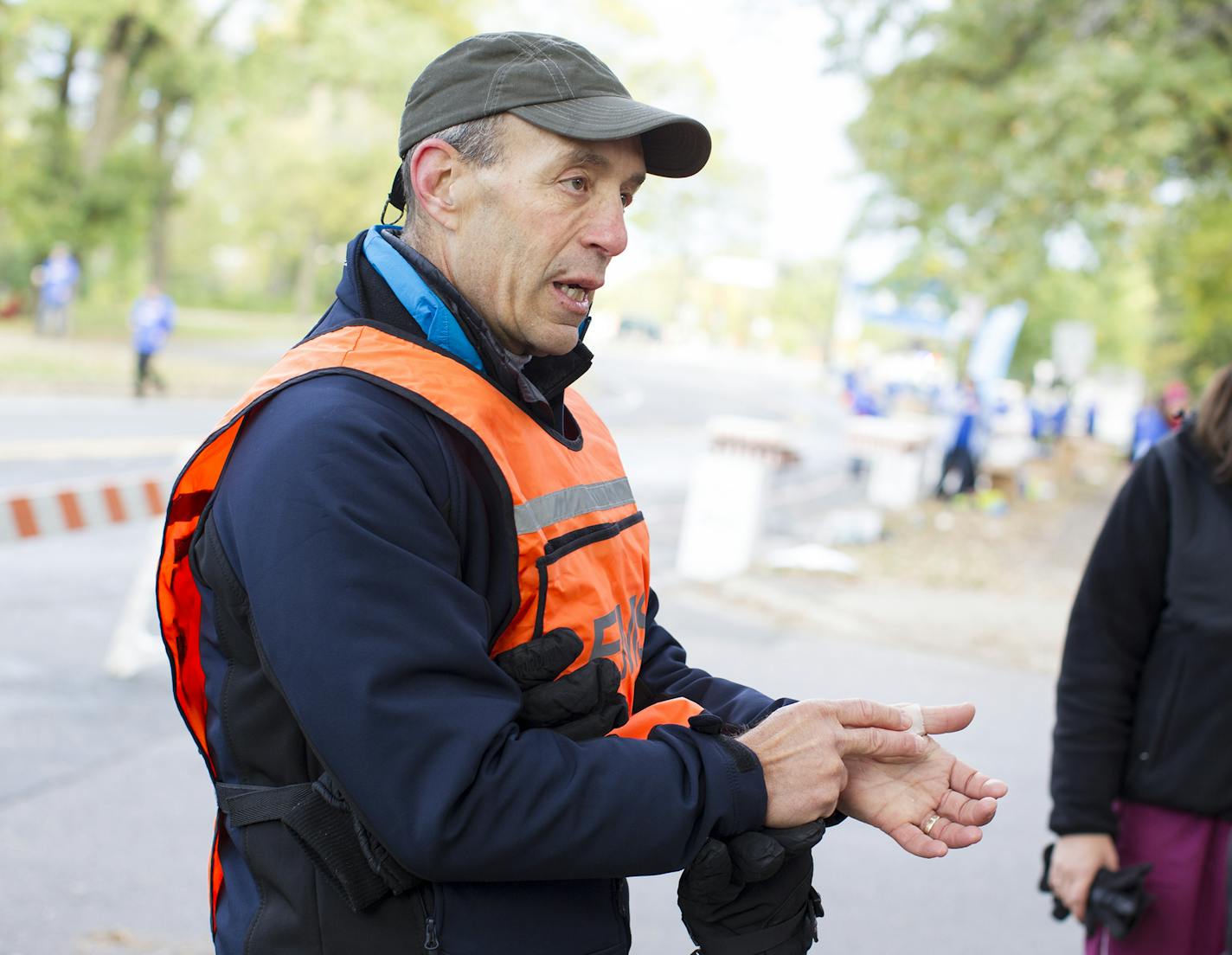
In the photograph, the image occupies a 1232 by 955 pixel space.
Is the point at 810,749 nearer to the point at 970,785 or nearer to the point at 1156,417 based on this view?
the point at 970,785

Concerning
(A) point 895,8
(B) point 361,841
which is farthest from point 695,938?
(A) point 895,8

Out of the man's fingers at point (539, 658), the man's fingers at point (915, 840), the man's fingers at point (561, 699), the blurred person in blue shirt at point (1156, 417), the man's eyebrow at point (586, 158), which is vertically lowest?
the man's fingers at point (915, 840)

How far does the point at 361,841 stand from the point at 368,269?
77cm

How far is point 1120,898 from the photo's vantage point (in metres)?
2.53

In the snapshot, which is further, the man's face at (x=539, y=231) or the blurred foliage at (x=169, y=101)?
the blurred foliage at (x=169, y=101)

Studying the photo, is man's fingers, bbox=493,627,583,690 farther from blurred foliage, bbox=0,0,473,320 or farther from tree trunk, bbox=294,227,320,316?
tree trunk, bbox=294,227,320,316

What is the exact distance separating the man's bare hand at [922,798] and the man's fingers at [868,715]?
0.06m

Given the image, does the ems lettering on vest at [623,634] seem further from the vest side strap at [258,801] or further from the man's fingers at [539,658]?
the vest side strap at [258,801]

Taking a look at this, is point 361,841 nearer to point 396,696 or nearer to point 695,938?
point 396,696

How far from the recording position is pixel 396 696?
4.59 feet

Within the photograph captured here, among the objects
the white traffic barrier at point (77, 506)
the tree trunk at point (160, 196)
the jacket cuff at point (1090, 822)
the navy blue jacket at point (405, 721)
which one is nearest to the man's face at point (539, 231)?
the navy blue jacket at point (405, 721)

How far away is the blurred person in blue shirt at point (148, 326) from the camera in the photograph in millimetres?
19781

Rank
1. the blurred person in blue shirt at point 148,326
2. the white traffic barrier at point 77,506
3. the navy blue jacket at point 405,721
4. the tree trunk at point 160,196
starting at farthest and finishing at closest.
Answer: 1. the tree trunk at point 160,196
2. the blurred person in blue shirt at point 148,326
3. the white traffic barrier at point 77,506
4. the navy blue jacket at point 405,721

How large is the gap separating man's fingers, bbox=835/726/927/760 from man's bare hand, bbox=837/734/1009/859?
0.02m
